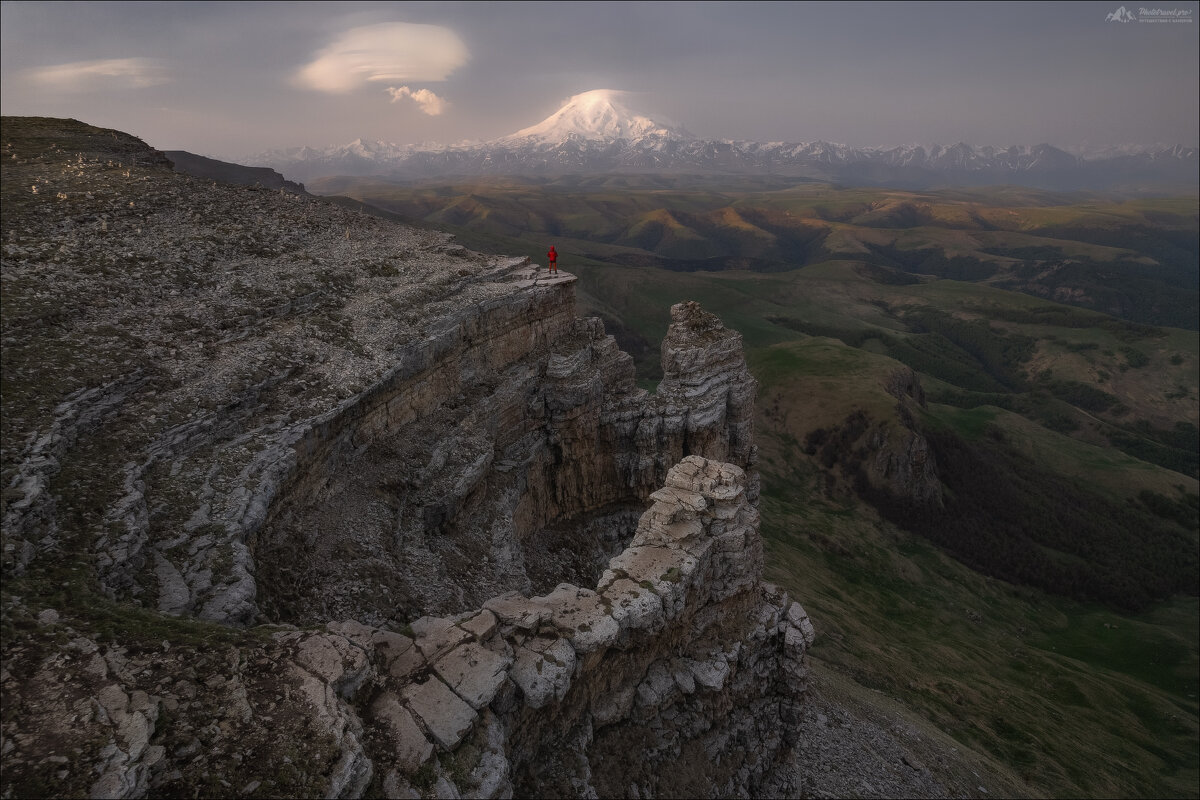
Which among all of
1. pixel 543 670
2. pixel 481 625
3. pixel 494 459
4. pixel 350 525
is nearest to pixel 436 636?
pixel 481 625

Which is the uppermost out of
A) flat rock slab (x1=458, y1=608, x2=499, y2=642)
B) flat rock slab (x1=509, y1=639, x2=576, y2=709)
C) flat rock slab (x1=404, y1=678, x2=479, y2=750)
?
flat rock slab (x1=458, y1=608, x2=499, y2=642)

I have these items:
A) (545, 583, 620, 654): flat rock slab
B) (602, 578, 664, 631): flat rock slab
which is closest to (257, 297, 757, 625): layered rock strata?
(545, 583, 620, 654): flat rock slab

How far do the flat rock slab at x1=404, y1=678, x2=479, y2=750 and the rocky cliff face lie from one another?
74 mm

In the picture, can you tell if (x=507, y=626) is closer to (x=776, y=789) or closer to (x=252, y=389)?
(x=252, y=389)

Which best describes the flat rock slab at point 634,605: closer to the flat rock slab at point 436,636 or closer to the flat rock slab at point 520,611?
the flat rock slab at point 520,611

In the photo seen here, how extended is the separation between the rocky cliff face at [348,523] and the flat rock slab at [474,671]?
4.0 inches

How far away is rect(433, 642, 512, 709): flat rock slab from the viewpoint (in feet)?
61.4

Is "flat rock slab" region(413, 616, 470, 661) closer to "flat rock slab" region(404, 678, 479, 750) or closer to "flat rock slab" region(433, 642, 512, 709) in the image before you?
"flat rock slab" region(433, 642, 512, 709)

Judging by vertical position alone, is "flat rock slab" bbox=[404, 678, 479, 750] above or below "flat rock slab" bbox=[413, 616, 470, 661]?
below

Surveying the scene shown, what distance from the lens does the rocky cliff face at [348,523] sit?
1545 cm

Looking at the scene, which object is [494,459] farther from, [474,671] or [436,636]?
[474,671]

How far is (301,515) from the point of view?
29312 mm

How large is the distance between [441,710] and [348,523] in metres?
16.1

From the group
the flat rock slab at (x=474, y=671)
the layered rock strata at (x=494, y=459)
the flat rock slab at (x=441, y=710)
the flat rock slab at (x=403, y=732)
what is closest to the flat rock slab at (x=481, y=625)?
the flat rock slab at (x=474, y=671)
